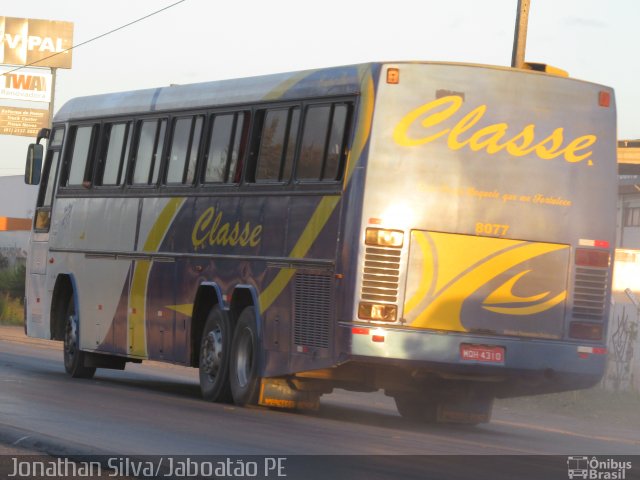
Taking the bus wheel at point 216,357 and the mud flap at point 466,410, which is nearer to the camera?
the mud flap at point 466,410

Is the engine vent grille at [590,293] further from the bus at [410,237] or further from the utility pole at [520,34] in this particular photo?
the utility pole at [520,34]

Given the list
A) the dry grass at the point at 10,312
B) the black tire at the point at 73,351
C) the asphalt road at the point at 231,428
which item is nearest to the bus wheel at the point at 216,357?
the asphalt road at the point at 231,428

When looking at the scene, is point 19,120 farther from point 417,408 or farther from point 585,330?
point 585,330

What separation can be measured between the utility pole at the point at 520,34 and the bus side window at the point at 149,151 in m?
6.43

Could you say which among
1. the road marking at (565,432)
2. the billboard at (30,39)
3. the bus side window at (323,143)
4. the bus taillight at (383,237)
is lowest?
the road marking at (565,432)

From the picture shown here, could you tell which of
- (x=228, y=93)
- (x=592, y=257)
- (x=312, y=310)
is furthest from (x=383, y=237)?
(x=228, y=93)

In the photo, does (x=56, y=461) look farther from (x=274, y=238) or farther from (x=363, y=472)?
(x=274, y=238)

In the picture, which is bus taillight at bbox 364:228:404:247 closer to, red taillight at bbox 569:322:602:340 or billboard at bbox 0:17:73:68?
red taillight at bbox 569:322:602:340

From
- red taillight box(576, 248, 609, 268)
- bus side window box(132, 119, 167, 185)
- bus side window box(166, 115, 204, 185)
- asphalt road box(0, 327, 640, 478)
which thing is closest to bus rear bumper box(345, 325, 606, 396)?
asphalt road box(0, 327, 640, 478)

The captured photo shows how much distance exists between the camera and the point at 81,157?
2127 centimetres

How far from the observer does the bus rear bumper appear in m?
14.4

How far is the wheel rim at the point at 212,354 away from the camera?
17.1 metres

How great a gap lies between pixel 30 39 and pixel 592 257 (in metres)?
53.3

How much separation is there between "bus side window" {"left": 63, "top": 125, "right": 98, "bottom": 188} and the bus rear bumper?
759cm
